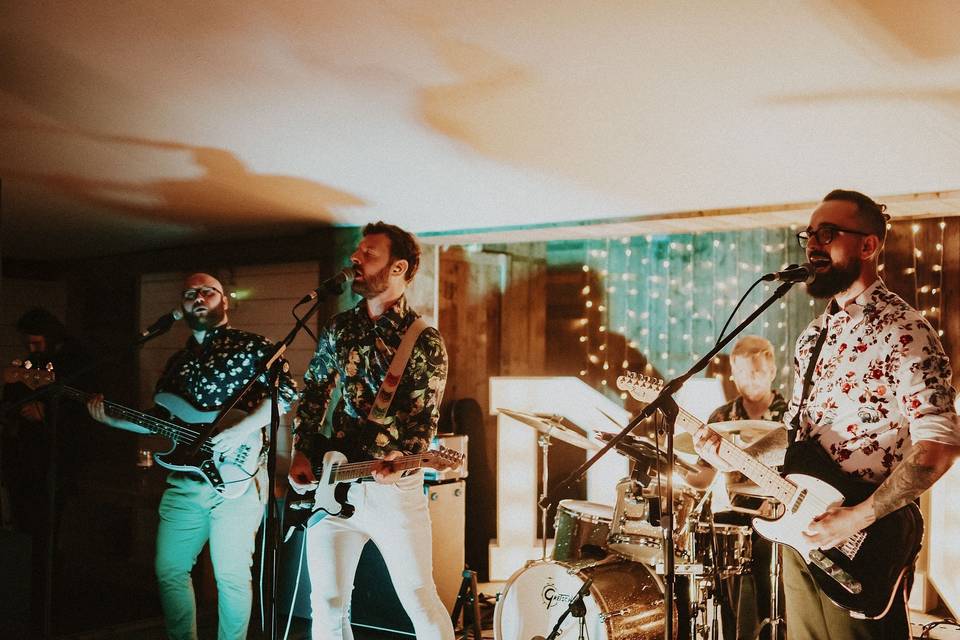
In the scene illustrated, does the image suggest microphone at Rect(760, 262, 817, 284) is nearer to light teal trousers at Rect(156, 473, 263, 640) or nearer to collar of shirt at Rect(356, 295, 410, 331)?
collar of shirt at Rect(356, 295, 410, 331)

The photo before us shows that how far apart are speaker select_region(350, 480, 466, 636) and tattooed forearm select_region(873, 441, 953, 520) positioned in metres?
3.21

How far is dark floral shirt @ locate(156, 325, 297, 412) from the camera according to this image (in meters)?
3.80

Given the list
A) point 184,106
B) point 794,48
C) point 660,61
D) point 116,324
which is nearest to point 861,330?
point 794,48

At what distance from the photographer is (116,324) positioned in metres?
8.70

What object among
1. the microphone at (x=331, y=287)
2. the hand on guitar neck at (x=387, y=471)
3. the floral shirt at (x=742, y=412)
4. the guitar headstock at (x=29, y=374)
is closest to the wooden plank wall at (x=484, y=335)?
the floral shirt at (x=742, y=412)

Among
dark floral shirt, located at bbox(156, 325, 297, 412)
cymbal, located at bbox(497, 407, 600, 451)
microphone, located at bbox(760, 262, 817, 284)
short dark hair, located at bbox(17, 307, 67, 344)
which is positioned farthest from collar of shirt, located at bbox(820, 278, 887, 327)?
short dark hair, located at bbox(17, 307, 67, 344)

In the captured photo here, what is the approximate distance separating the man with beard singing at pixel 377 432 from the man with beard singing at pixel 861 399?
51.4 inches

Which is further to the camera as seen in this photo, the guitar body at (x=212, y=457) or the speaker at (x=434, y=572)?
the speaker at (x=434, y=572)

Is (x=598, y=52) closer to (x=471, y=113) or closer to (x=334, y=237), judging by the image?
(x=471, y=113)

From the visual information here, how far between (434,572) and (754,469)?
9.37 ft

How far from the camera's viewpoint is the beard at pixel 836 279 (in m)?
2.47

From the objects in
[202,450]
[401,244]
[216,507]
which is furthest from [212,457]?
[401,244]

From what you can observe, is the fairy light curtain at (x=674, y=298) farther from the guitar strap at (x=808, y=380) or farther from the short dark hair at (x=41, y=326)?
the short dark hair at (x=41, y=326)

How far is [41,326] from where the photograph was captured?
17.6ft
